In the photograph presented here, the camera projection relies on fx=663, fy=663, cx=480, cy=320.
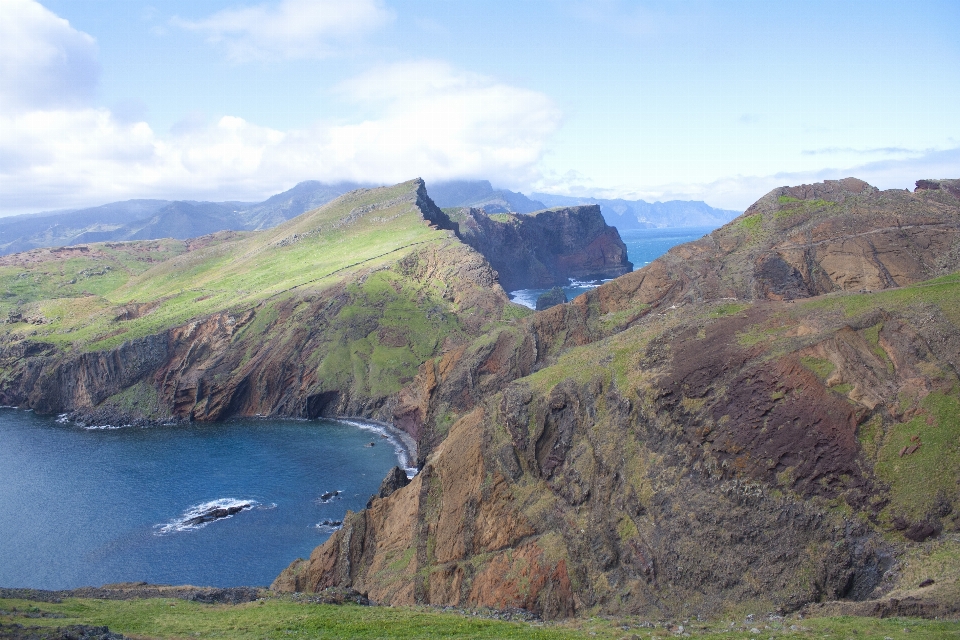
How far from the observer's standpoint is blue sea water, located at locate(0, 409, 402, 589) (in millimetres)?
77188

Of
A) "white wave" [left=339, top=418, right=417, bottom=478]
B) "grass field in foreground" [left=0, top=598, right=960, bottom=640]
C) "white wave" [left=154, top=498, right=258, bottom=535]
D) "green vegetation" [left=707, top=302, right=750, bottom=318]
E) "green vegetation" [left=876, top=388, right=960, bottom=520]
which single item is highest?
"green vegetation" [left=707, top=302, right=750, bottom=318]

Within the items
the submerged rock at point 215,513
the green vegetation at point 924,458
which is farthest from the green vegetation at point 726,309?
the submerged rock at point 215,513

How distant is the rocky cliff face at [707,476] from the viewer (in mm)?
41250

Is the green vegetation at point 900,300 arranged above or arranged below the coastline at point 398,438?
above

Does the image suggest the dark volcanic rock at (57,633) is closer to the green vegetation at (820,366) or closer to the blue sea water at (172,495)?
the blue sea water at (172,495)

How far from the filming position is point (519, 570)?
5166 centimetres

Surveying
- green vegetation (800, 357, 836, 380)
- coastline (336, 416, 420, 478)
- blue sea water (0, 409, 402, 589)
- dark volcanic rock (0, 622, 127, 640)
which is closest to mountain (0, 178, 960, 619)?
green vegetation (800, 357, 836, 380)

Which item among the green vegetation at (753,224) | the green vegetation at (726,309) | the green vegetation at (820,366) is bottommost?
the green vegetation at (820,366)

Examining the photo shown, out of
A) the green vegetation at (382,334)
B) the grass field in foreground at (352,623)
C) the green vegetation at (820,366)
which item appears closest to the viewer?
the grass field in foreground at (352,623)

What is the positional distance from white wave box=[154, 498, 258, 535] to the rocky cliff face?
3151cm

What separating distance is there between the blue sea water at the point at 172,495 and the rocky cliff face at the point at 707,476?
77.3 ft

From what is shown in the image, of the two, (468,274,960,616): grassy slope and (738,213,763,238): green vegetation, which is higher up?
(738,213,763,238): green vegetation

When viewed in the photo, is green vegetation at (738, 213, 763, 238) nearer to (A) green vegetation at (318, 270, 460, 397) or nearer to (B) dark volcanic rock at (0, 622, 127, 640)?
(A) green vegetation at (318, 270, 460, 397)

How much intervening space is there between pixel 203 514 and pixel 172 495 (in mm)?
11903
